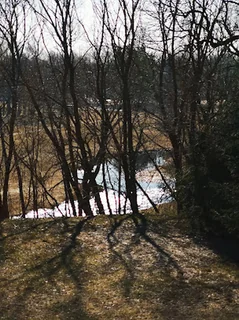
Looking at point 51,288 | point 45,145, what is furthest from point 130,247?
point 45,145

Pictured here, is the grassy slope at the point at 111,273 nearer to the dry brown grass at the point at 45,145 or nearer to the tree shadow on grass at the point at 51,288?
the tree shadow on grass at the point at 51,288

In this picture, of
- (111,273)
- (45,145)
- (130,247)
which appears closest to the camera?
(111,273)

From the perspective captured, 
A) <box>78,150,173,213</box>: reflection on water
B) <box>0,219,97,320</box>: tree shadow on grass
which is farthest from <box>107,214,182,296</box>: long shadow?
<box>78,150,173,213</box>: reflection on water

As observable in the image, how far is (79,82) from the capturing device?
1517 centimetres

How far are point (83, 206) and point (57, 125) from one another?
9.74 feet

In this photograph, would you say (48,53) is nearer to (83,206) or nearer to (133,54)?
(133,54)

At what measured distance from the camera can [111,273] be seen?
5.25 metres

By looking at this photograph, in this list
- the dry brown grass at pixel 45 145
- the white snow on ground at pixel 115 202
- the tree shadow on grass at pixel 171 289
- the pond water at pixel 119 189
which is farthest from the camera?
the dry brown grass at pixel 45 145

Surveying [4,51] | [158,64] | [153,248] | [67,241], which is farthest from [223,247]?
[4,51]

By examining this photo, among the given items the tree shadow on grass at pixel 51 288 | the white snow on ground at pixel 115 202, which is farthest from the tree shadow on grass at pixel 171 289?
the white snow on ground at pixel 115 202

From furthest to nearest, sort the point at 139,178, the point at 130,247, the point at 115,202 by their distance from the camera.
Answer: the point at 139,178, the point at 115,202, the point at 130,247

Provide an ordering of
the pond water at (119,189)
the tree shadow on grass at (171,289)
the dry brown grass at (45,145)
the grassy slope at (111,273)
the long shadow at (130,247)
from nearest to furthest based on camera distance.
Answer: the tree shadow on grass at (171,289) → the grassy slope at (111,273) → the long shadow at (130,247) → the pond water at (119,189) → the dry brown grass at (45,145)

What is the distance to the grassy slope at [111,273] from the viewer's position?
14.2ft

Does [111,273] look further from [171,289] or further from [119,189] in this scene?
[119,189]
